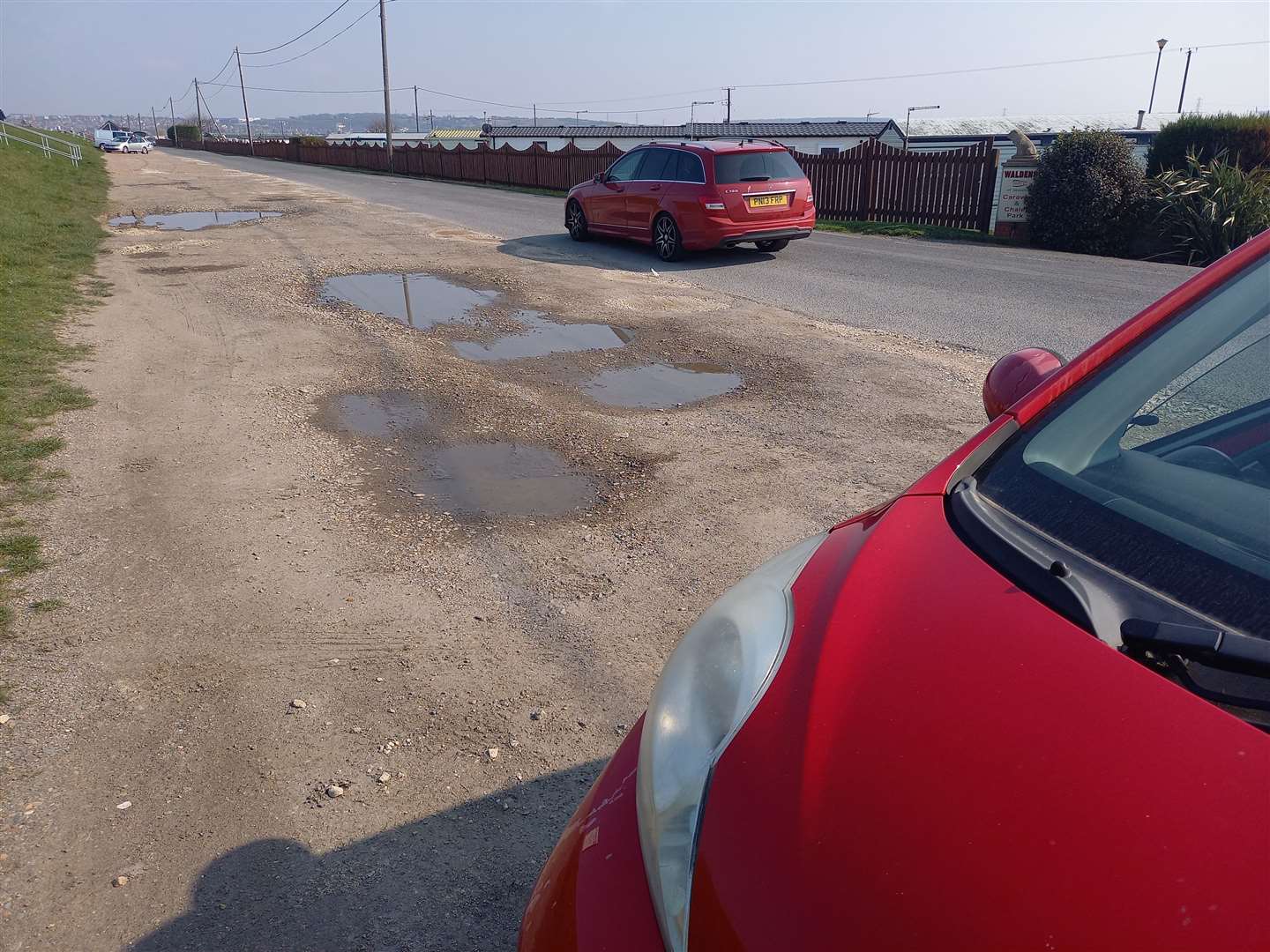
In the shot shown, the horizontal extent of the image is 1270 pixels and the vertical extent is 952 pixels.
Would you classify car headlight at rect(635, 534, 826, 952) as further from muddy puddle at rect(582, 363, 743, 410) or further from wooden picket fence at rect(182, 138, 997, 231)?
wooden picket fence at rect(182, 138, 997, 231)

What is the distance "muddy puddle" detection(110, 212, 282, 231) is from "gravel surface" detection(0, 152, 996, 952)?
10.7 m

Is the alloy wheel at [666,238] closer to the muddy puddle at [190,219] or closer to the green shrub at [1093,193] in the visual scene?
the green shrub at [1093,193]

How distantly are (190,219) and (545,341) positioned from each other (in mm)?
14329

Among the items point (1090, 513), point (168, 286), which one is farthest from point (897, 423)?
point (168, 286)

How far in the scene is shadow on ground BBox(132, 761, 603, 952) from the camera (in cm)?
236

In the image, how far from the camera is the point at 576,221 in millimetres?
16031

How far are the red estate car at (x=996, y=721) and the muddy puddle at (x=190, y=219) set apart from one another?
61.7 feet

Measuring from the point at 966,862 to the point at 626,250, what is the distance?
576 inches

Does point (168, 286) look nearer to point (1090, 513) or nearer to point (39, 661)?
point (39, 661)

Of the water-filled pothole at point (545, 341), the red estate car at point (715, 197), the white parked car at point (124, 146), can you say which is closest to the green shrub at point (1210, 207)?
the red estate car at point (715, 197)

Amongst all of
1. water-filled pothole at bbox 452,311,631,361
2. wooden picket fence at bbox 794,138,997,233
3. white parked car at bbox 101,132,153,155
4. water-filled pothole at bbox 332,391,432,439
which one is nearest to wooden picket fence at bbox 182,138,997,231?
wooden picket fence at bbox 794,138,997,233

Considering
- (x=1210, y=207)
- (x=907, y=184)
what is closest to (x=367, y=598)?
(x=1210, y=207)

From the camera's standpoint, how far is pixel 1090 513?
5.76 ft

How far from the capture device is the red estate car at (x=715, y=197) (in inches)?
519
